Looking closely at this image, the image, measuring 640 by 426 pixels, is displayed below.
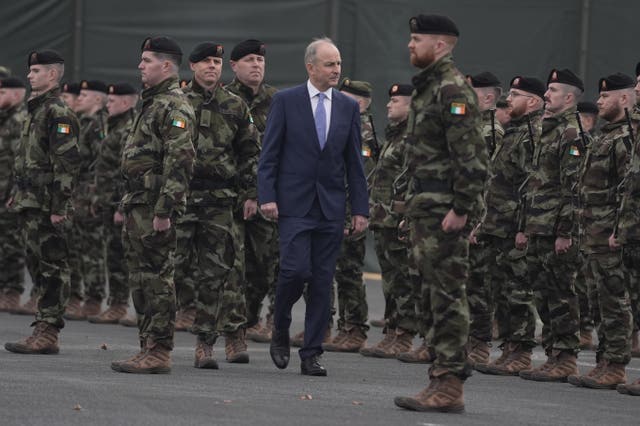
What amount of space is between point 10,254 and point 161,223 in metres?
6.28

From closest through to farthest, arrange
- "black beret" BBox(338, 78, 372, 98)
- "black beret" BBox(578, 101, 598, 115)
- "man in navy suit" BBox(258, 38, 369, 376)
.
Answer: "man in navy suit" BBox(258, 38, 369, 376), "black beret" BBox(338, 78, 372, 98), "black beret" BBox(578, 101, 598, 115)

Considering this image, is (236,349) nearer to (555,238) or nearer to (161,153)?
(161,153)

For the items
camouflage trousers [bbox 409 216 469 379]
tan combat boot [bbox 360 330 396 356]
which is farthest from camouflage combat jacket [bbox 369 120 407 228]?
camouflage trousers [bbox 409 216 469 379]

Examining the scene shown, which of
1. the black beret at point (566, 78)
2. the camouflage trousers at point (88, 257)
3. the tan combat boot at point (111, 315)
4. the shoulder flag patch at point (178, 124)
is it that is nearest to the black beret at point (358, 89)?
the black beret at point (566, 78)

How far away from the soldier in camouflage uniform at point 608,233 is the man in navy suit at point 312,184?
5.70 feet

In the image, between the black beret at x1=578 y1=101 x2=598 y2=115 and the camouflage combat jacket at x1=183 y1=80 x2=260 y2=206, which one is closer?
the camouflage combat jacket at x1=183 y1=80 x2=260 y2=206

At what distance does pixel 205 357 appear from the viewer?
1113cm

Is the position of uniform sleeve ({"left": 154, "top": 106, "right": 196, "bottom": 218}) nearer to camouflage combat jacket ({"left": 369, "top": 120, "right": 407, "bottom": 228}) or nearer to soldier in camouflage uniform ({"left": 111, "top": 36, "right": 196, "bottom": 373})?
soldier in camouflage uniform ({"left": 111, "top": 36, "right": 196, "bottom": 373})

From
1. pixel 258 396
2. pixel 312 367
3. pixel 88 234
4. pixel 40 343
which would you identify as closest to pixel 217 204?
pixel 312 367

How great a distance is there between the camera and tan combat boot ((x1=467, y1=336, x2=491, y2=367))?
484 inches

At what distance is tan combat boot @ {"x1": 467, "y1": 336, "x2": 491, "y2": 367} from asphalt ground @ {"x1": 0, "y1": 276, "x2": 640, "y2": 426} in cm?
42

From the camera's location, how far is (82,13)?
23.5 metres

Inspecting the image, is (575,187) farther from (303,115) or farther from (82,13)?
(82,13)

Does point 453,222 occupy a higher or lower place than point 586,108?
lower
